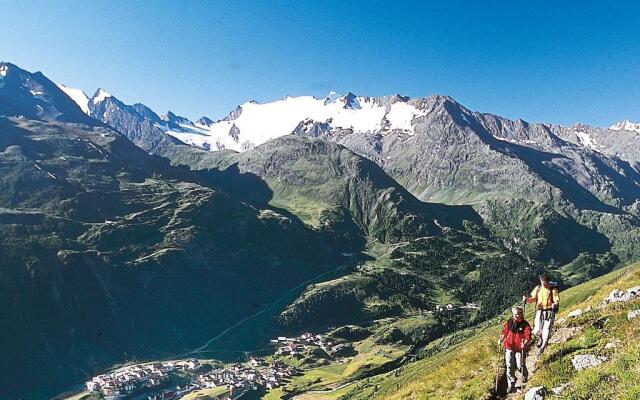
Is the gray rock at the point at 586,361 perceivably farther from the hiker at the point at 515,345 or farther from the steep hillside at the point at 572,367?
the hiker at the point at 515,345

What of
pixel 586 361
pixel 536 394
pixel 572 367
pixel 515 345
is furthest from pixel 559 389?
pixel 515 345

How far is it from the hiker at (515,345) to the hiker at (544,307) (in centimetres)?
392

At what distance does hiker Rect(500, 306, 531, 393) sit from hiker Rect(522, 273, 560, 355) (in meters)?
3.92

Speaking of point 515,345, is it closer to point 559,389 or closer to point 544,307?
point 559,389

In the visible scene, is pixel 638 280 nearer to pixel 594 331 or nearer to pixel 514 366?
pixel 594 331

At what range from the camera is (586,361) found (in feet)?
71.3

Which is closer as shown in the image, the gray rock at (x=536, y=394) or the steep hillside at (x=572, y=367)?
the steep hillside at (x=572, y=367)

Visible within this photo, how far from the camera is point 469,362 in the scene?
30.7 metres

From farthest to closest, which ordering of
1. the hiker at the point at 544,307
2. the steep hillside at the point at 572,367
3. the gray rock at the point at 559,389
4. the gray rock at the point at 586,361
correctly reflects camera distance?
the hiker at the point at 544,307 < the gray rock at the point at 586,361 < the gray rock at the point at 559,389 < the steep hillside at the point at 572,367

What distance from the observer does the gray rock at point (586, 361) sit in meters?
21.4

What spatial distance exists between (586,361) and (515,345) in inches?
119

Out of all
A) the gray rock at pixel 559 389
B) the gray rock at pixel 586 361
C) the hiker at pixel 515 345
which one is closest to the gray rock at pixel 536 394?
the gray rock at pixel 559 389

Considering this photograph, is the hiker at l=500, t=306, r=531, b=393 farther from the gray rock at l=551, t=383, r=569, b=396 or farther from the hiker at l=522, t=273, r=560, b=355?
the hiker at l=522, t=273, r=560, b=355

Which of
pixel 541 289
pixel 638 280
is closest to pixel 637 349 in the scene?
pixel 541 289
